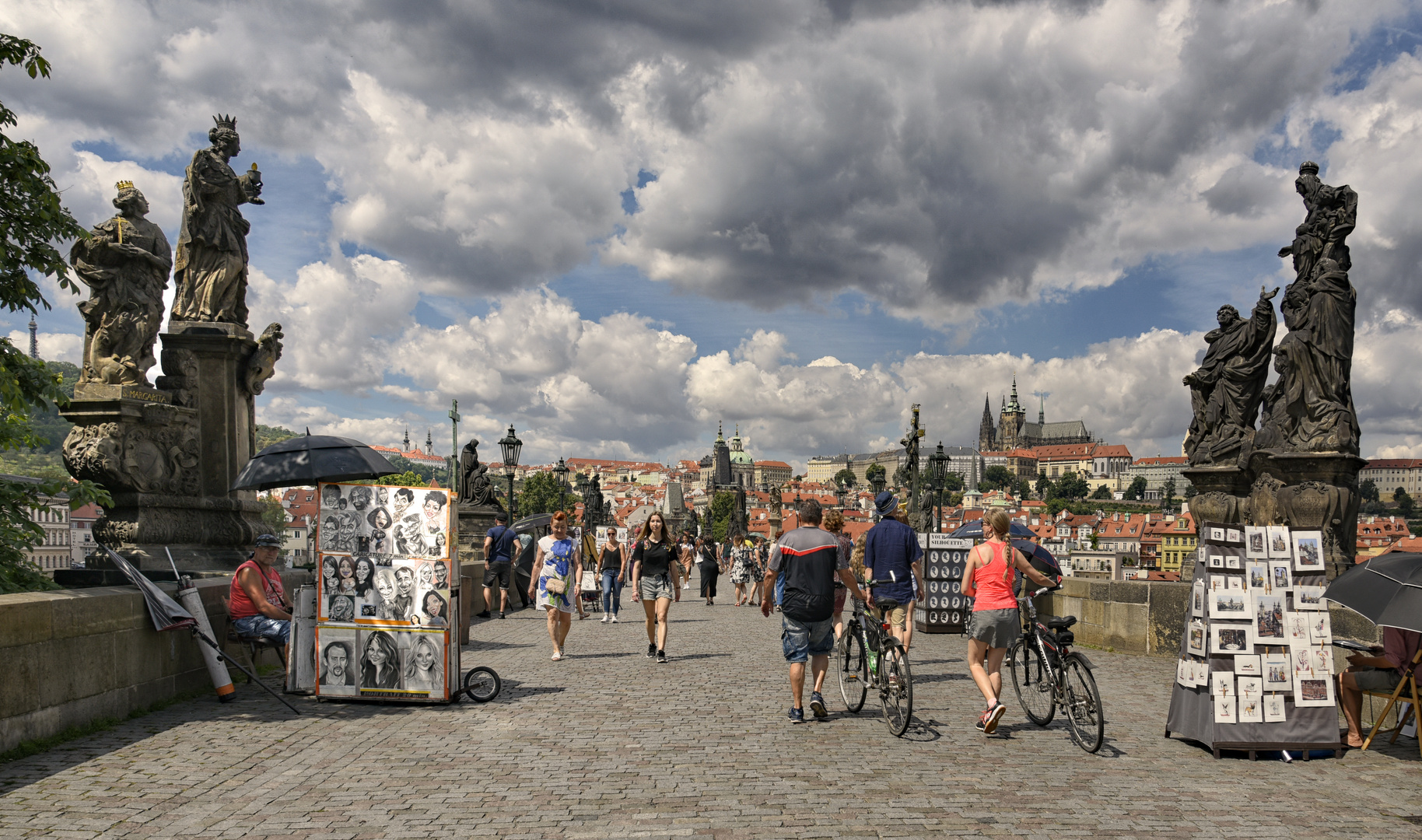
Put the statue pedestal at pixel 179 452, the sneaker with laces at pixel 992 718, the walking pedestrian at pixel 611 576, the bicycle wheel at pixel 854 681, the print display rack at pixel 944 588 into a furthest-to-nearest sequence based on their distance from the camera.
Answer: the walking pedestrian at pixel 611 576 → the print display rack at pixel 944 588 → the statue pedestal at pixel 179 452 → the bicycle wheel at pixel 854 681 → the sneaker with laces at pixel 992 718

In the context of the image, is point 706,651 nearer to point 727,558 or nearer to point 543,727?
point 543,727

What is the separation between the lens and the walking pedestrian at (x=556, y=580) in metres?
10.7

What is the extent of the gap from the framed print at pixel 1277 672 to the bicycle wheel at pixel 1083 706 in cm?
108

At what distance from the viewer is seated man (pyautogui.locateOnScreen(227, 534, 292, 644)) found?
25.9ft

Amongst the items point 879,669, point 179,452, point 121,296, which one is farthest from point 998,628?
point 121,296

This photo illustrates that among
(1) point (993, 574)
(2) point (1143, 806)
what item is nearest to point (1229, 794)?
(2) point (1143, 806)

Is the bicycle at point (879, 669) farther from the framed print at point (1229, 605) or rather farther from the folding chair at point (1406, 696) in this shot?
the folding chair at point (1406, 696)

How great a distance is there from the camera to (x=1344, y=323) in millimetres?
8797

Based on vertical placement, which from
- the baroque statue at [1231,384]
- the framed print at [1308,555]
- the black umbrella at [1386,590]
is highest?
the baroque statue at [1231,384]

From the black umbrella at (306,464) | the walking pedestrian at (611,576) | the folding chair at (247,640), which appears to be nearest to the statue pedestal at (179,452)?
the folding chair at (247,640)

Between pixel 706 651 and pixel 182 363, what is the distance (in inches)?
265

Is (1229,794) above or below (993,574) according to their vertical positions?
below

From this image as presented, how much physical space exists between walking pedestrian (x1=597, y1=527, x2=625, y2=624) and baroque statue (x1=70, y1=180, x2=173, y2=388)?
8.63 metres

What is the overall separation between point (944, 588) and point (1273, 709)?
8.14 metres
